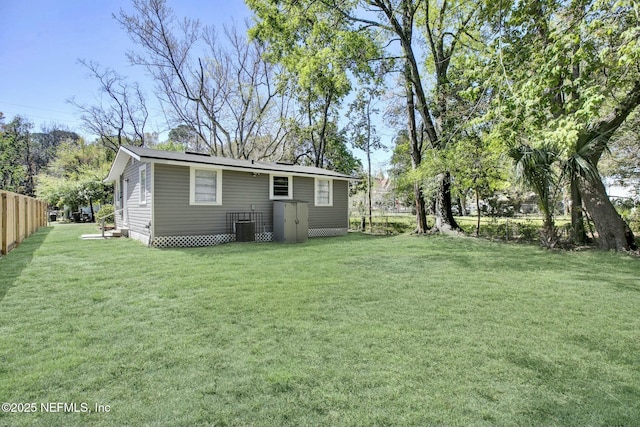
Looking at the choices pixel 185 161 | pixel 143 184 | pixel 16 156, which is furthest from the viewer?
pixel 16 156

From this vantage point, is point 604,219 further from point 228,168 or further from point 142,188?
point 142,188

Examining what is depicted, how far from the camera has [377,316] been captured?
3.55 meters

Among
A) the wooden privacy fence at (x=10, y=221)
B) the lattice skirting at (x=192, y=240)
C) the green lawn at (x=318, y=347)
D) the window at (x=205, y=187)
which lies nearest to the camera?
the green lawn at (x=318, y=347)

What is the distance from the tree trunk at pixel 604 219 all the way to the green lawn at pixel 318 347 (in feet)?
12.3

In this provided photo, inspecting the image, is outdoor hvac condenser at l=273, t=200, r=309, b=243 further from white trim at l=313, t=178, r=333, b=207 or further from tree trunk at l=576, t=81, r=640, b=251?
tree trunk at l=576, t=81, r=640, b=251

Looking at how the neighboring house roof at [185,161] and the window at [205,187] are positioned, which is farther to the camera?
the window at [205,187]

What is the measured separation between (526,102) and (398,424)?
184 inches

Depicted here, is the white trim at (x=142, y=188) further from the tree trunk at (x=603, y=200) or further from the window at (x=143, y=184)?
the tree trunk at (x=603, y=200)

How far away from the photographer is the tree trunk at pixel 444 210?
13.2 meters

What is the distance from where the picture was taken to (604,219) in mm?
8609

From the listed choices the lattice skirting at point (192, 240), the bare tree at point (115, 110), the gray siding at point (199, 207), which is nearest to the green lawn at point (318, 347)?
the lattice skirting at point (192, 240)

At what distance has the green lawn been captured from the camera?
76.1 inches

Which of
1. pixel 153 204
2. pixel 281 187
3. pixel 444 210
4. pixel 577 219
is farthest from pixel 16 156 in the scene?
pixel 577 219

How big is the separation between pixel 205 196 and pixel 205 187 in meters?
0.28
